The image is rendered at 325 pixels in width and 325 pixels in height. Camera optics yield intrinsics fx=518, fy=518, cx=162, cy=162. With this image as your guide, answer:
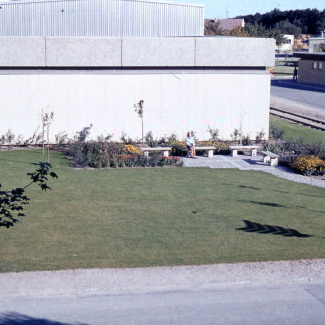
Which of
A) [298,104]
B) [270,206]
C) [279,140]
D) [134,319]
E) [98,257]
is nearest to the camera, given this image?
[134,319]

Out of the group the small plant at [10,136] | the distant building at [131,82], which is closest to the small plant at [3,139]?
the small plant at [10,136]

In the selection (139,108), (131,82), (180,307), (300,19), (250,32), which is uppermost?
(300,19)

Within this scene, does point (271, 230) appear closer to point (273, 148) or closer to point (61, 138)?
point (273, 148)

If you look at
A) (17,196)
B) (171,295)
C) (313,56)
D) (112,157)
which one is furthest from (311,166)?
(313,56)

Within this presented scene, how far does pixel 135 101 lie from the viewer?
21828mm

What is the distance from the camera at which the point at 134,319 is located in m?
7.09

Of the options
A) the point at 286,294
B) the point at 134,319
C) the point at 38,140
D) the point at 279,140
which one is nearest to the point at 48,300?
the point at 134,319

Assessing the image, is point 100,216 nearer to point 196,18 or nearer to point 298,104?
point 196,18

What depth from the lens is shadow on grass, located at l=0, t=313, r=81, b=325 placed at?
22.6 feet

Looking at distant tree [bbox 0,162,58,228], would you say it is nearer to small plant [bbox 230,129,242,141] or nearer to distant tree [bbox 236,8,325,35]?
small plant [bbox 230,129,242,141]

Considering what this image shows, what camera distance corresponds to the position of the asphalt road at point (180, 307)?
23.2ft

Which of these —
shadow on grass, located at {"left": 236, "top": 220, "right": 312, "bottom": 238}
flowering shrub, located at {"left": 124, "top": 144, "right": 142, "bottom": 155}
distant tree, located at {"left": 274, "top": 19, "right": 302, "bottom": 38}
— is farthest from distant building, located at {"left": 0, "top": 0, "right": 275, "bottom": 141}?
distant tree, located at {"left": 274, "top": 19, "right": 302, "bottom": 38}

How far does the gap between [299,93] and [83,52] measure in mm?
A: 29234

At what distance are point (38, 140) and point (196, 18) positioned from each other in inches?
398
